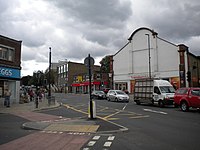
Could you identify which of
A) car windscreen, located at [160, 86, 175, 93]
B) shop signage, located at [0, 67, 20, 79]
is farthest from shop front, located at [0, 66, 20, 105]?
car windscreen, located at [160, 86, 175, 93]

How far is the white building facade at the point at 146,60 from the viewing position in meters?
48.7

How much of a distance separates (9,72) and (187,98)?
17.9 meters

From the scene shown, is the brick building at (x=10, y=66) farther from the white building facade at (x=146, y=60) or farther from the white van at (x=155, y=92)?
the white building facade at (x=146, y=60)

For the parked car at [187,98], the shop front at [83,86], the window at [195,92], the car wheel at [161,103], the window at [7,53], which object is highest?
the window at [7,53]

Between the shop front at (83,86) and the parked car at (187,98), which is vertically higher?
the shop front at (83,86)

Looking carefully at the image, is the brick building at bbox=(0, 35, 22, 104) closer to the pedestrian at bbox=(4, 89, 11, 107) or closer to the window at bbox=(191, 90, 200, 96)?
the pedestrian at bbox=(4, 89, 11, 107)

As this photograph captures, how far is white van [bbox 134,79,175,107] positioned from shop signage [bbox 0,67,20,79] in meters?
13.3

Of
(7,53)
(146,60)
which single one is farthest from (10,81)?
(146,60)

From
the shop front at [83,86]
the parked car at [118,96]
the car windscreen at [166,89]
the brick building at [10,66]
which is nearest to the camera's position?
the car windscreen at [166,89]

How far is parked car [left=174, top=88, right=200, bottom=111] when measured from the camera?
18.0 m

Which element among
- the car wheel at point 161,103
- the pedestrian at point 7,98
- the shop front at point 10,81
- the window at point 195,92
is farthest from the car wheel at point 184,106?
the shop front at point 10,81

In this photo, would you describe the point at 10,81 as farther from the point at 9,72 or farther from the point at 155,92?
the point at 155,92

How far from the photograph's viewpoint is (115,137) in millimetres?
9281

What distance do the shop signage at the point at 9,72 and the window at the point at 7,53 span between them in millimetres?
1222
